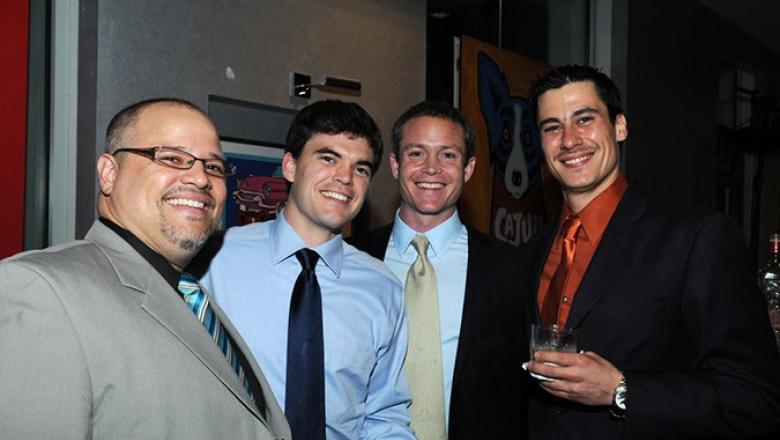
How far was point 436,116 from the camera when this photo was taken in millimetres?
2447

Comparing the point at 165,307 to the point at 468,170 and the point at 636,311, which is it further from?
the point at 468,170

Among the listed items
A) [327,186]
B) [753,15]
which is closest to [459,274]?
[327,186]

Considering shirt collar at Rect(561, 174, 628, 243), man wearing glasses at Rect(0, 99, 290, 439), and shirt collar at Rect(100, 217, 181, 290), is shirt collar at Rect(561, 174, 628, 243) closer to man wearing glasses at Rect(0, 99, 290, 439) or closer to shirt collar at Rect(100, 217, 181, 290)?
man wearing glasses at Rect(0, 99, 290, 439)

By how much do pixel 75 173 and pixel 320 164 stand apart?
121 cm

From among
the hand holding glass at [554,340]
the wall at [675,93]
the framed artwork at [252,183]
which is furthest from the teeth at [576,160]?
the wall at [675,93]

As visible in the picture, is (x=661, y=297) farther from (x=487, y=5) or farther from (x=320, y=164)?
(x=487, y=5)

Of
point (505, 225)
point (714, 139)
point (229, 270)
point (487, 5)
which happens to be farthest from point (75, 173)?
point (714, 139)

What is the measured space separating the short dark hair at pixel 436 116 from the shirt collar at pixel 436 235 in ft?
0.82

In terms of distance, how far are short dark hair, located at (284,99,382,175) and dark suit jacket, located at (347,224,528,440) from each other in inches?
20.7

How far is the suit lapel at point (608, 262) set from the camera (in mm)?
1891

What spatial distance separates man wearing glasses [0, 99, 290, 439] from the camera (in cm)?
114

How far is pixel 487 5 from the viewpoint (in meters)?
5.13

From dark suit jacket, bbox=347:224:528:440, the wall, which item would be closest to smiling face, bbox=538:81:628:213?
dark suit jacket, bbox=347:224:528:440

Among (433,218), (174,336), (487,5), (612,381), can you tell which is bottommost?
(612,381)
